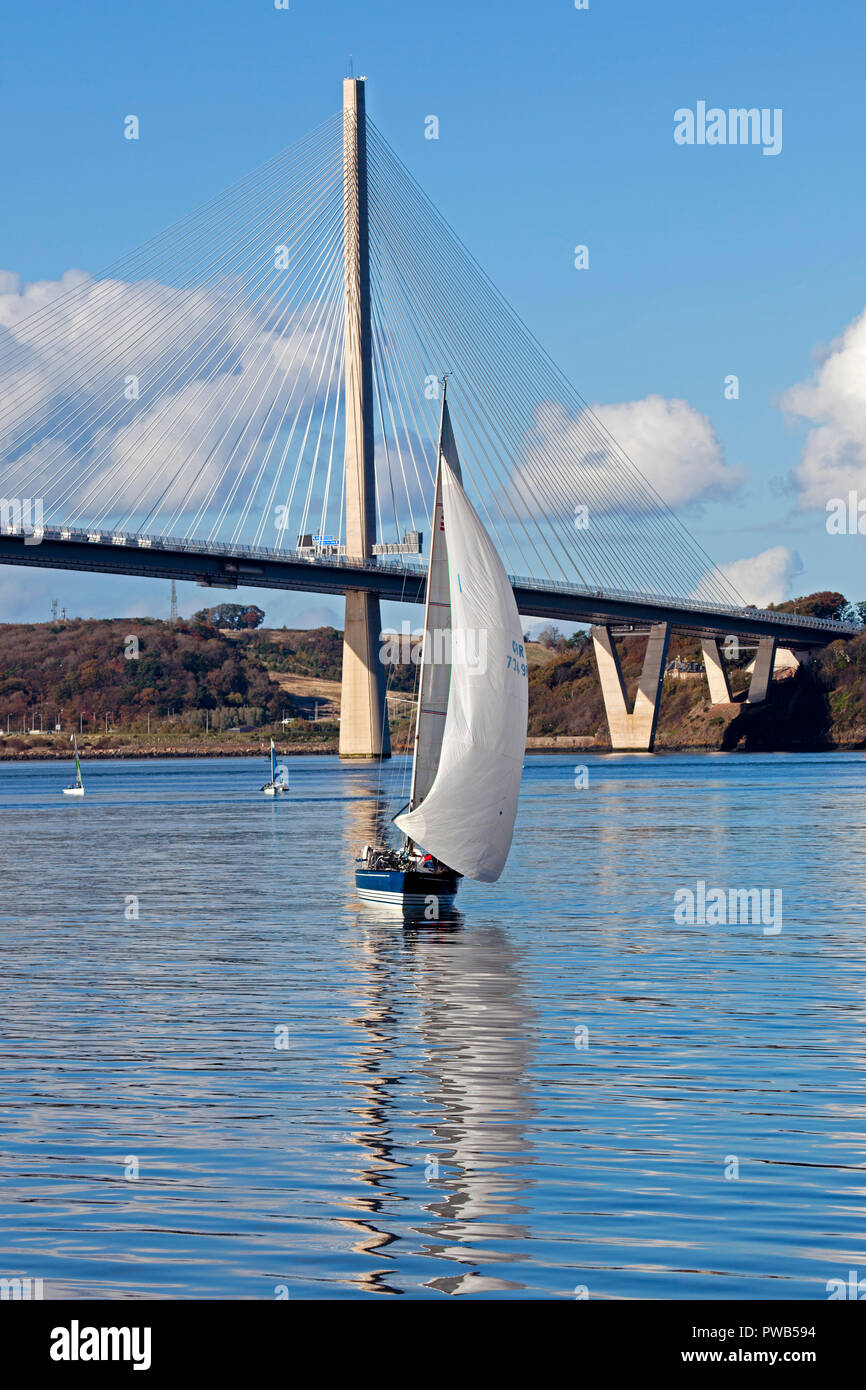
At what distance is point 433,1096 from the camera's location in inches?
573

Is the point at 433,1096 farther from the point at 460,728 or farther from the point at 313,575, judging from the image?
the point at 313,575

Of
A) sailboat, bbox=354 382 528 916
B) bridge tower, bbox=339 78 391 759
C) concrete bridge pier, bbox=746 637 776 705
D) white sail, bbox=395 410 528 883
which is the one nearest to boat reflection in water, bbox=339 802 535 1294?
white sail, bbox=395 410 528 883

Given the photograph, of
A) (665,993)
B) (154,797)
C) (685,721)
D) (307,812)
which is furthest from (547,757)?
(665,993)

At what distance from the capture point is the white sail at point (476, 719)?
1154 inches

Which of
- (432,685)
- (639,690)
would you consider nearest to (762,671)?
(639,690)

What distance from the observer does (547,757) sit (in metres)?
162

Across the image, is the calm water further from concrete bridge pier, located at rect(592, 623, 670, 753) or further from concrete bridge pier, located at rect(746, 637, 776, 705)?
concrete bridge pier, located at rect(746, 637, 776, 705)

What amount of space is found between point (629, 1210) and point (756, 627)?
13494 cm

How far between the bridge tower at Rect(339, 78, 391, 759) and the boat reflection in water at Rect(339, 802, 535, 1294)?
A: 8274 centimetres

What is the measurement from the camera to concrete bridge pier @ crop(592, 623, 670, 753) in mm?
135125

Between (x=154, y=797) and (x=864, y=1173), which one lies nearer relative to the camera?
(x=864, y=1173)

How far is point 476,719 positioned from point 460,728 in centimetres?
33

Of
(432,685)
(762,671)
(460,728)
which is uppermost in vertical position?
(762,671)
